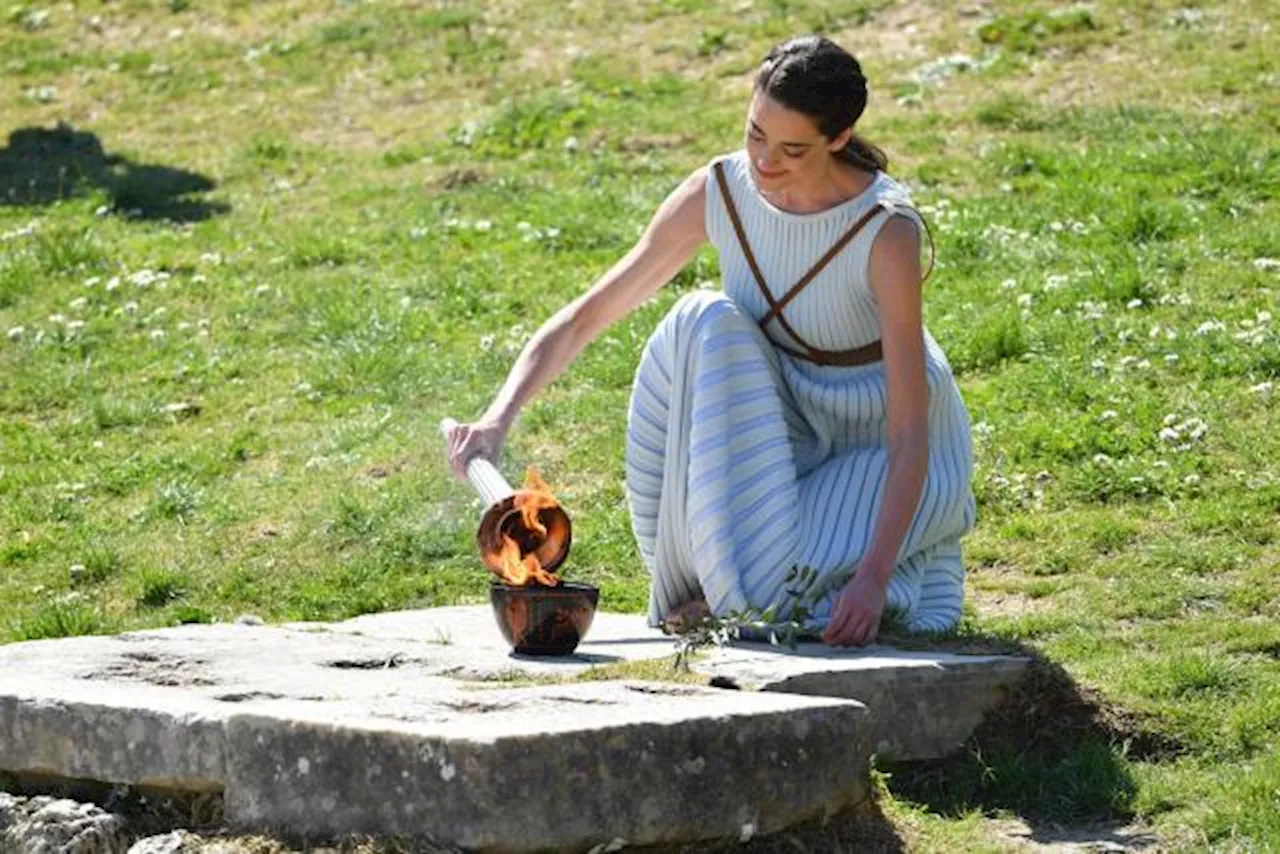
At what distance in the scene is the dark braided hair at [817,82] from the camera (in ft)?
18.5

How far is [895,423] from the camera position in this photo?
18.6ft

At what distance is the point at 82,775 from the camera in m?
4.99

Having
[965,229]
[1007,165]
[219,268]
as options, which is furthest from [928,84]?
[219,268]

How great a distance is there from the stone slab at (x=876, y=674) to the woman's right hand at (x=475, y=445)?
0.45m

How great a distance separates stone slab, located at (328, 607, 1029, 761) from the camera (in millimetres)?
5113

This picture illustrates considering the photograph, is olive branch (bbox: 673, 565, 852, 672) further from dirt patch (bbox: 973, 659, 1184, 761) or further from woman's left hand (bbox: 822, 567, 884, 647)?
dirt patch (bbox: 973, 659, 1184, 761)

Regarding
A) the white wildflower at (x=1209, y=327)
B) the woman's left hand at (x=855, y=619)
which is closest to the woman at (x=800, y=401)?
the woman's left hand at (x=855, y=619)

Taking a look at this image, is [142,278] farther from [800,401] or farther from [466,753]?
[466,753]

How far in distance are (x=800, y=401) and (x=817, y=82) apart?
0.78m

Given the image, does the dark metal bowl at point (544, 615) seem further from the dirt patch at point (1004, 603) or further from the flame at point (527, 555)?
the dirt patch at point (1004, 603)

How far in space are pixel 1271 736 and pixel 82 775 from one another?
2532 millimetres

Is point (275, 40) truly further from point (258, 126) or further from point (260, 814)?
point (260, 814)

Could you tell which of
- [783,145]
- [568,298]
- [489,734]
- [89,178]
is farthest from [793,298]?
[89,178]

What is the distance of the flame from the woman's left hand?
62 cm
